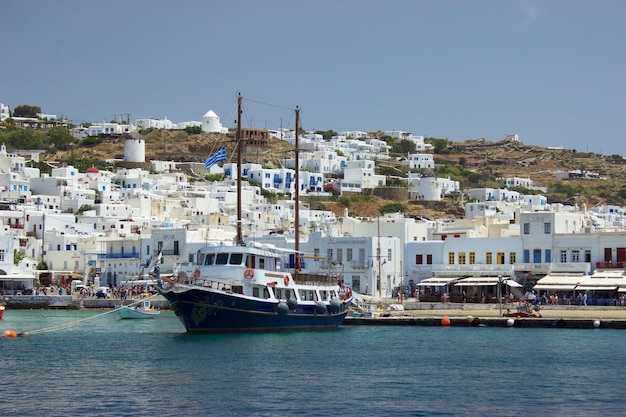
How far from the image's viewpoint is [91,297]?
7475 cm

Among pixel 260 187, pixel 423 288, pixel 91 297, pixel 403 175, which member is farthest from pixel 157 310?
pixel 403 175

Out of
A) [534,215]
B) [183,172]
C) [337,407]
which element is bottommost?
[337,407]

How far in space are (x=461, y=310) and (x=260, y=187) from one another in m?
70.8

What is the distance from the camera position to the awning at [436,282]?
209 feet

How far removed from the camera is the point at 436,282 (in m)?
64.4

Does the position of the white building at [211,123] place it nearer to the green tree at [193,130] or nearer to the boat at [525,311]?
the green tree at [193,130]

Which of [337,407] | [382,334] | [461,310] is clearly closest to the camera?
[337,407]

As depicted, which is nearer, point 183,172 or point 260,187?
point 260,187

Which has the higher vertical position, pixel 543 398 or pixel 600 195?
pixel 600 195

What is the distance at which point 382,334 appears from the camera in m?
50.2

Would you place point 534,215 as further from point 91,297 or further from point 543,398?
point 543,398

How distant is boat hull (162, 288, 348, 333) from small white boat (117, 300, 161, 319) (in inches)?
632

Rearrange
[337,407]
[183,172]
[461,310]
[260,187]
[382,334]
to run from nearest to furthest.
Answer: [337,407] → [382,334] → [461,310] → [260,187] → [183,172]

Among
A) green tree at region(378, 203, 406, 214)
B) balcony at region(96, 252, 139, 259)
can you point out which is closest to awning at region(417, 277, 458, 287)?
balcony at region(96, 252, 139, 259)
